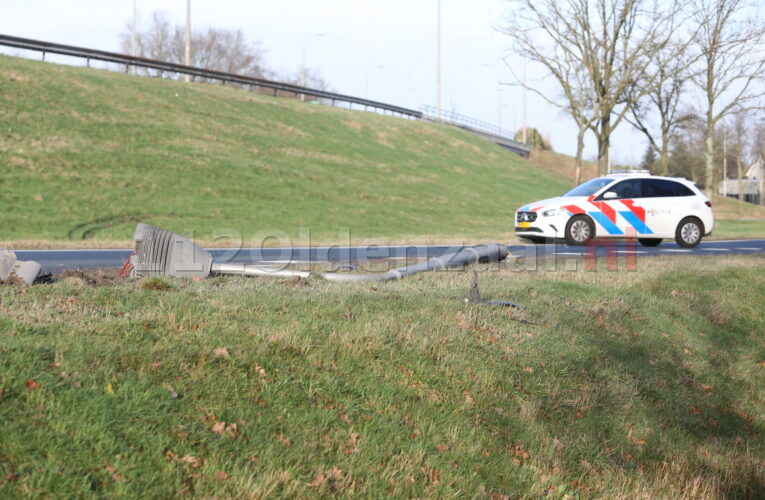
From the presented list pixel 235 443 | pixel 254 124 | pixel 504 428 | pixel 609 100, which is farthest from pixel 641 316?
pixel 254 124

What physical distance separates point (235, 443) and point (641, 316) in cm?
695

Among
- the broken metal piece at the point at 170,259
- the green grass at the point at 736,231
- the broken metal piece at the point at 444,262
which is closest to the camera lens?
the broken metal piece at the point at 170,259

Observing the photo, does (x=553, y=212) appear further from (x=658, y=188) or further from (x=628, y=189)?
(x=658, y=188)

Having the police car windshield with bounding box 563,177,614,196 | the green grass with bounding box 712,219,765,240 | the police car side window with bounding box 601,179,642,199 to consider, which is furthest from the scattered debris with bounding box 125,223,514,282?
the green grass with bounding box 712,219,765,240

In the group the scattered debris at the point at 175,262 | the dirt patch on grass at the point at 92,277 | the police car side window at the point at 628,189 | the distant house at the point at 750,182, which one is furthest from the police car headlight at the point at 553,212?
the distant house at the point at 750,182

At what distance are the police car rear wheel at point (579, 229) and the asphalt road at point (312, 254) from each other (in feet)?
1.01

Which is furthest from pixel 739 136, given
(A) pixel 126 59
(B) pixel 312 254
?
(B) pixel 312 254

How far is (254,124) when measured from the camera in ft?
138

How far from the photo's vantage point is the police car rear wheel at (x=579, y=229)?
17.8 m

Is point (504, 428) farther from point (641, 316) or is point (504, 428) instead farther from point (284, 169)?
point (284, 169)

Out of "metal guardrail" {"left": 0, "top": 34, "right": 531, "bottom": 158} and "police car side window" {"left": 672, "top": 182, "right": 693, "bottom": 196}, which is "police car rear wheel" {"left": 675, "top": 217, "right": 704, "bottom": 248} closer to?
"police car side window" {"left": 672, "top": 182, "right": 693, "bottom": 196}

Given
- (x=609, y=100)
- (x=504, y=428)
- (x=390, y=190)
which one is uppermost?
(x=609, y=100)

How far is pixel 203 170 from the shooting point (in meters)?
30.0

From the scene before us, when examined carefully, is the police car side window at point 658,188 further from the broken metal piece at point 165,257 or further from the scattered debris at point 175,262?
the broken metal piece at point 165,257
